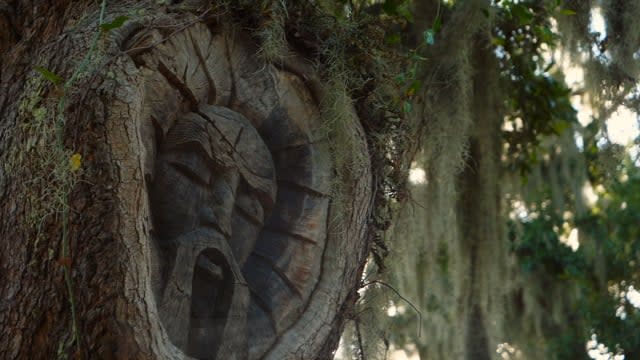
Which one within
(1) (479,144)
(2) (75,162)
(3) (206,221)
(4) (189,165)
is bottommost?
(2) (75,162)

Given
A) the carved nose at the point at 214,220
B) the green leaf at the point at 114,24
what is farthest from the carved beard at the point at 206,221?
the green leaf at the point at 114,24

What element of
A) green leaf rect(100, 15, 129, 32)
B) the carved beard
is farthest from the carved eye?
green leaf rect(100, 15, 129, 32)

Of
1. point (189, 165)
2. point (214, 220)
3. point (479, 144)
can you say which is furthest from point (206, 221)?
point (479, 144)

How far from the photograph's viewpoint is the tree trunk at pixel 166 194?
1686 millimetres

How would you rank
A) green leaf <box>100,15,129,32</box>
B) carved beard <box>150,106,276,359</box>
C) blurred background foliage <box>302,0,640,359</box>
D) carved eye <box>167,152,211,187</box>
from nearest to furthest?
green leaf <box>100,15,129,32</box>
carved beard <box>150,106,276,359</box>
carved eye <box>167,152,211,187</box>
blurred background foliage <box>302,0,640,359</box>

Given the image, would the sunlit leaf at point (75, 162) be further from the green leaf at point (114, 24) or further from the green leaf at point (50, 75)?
the green leaf at point (114, 24)

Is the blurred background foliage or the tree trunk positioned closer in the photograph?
the tree trunk

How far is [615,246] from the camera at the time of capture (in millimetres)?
6273

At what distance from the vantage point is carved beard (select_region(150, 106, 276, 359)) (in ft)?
6.56

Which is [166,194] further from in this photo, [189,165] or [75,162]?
A: [75,162]

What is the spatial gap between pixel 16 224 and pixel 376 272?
3.57ft

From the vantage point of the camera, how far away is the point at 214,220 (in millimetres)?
2105

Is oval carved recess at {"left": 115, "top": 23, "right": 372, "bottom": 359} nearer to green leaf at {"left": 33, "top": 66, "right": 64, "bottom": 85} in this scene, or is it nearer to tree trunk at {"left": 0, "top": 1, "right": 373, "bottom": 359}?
tree trunk at {"left": 0, "top": 1, "right": 373, "bottom": 359}

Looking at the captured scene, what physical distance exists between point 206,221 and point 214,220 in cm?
2
